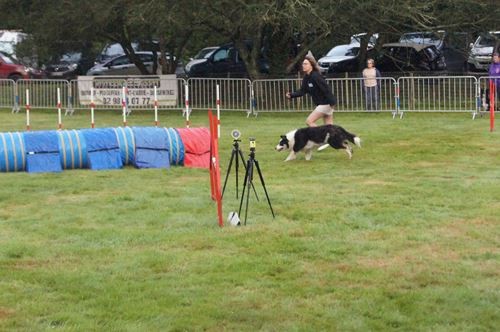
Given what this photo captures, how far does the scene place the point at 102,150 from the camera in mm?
14055

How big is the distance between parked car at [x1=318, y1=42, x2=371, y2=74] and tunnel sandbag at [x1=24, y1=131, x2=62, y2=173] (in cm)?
1592

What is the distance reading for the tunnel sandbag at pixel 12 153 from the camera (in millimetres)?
13508

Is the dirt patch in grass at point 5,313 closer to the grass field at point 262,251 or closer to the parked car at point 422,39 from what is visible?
the grass field at point 262,251

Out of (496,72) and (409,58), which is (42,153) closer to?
(496,72)

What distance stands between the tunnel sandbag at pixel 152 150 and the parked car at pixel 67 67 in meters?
24.2

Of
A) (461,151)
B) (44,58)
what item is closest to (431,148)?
(461,151)

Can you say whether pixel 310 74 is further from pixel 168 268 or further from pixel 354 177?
pixel 168 268

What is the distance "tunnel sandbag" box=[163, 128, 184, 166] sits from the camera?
14.3 meters

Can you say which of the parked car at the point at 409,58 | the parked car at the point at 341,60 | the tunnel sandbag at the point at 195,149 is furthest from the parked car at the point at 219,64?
the tunnel sandbag at the point at 195,149

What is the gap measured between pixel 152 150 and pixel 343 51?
1961 centimetres

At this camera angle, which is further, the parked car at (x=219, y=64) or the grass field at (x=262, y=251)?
the parked car at (x=219, y=64)

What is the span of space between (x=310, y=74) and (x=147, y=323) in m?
10.2

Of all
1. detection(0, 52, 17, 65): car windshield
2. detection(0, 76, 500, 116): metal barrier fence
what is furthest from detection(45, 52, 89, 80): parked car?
detection(0, 76, 500, 116): metal barrier fence

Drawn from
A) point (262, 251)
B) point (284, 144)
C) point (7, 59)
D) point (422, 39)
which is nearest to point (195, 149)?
point (284, 144)
